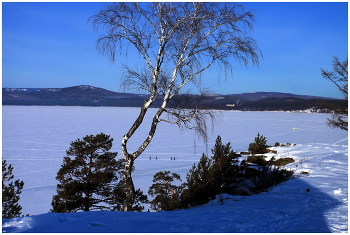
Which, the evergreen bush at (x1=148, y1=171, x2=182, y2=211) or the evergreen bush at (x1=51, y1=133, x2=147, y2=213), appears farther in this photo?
the evergreen bush at (x1=51, y1=133, x2=147, y2=213)

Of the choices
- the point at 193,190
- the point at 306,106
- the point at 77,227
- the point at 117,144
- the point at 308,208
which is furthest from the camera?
the point at 306,106

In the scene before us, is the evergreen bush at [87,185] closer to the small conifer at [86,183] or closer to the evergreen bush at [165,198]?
the small conifer at [86,183]

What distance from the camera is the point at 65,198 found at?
8.48m

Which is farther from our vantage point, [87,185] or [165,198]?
[87,185]

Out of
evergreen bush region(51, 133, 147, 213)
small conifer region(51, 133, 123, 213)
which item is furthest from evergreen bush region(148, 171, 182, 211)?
small conifer region(51, 133, 123, 213)

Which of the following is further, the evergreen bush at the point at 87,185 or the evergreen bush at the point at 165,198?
the evergreen bush at the point at 87,185

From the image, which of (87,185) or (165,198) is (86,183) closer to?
(87,185)

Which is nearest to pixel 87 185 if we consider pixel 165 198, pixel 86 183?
pixel 86 183

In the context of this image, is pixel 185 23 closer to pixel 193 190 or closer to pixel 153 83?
pixel 153 83

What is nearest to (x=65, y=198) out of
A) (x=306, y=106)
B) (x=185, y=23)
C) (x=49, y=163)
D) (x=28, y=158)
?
(x=185, y=23)

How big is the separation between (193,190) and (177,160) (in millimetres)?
14070

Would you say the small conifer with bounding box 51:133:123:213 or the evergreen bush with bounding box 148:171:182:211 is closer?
the evergreen bush with bounding box 148:171:182:211

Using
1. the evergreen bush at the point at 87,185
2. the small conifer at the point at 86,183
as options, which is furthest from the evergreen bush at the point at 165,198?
the small conifer at the point at 86,183

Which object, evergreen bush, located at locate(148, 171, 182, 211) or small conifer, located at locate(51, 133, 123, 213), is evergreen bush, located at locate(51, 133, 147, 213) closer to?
small conifer, located at locate(51, 133, 123, 213)
